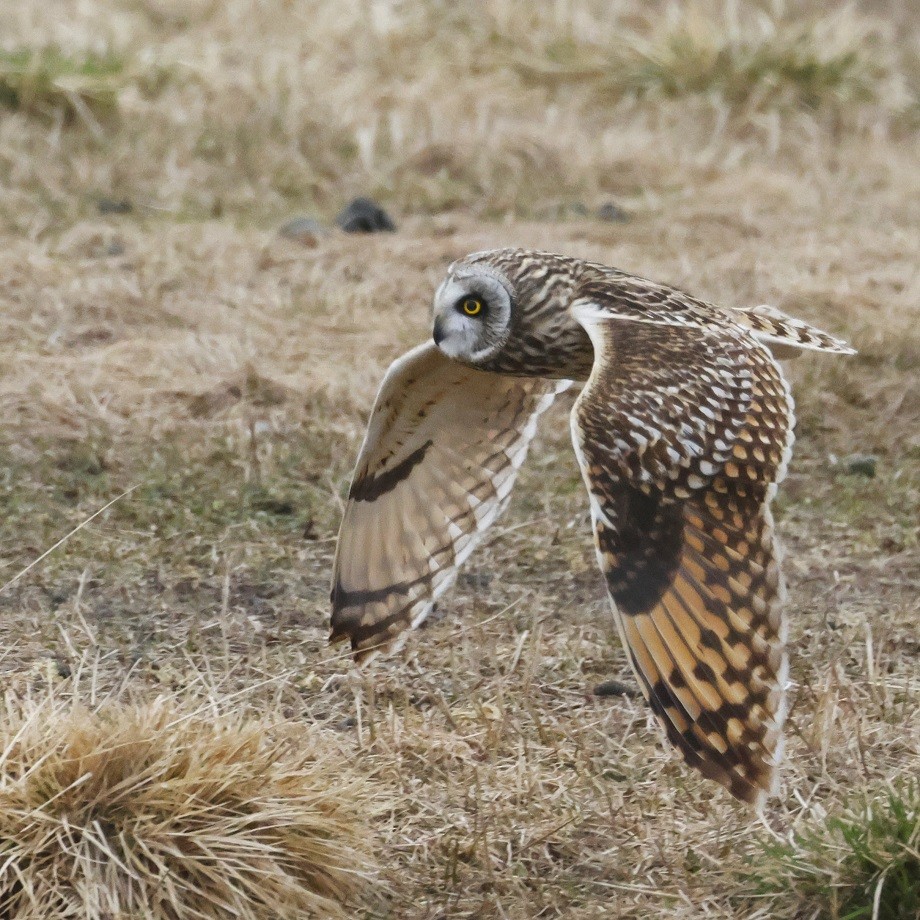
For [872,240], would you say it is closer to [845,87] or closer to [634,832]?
[845,87]

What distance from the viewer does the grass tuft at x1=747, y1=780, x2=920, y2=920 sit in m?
3.12

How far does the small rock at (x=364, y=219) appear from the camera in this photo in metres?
8.27

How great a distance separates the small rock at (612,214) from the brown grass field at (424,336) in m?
0.07

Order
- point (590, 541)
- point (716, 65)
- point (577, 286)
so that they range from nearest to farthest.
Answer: point (577, 286), point (590, 541), point (716, 65)

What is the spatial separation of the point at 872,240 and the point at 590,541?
3616 millimetres

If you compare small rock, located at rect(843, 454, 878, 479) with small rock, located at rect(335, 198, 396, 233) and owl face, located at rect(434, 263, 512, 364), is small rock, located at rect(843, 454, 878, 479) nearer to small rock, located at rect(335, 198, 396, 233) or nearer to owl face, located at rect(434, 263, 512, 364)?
owl face, located at rect(434, 263, 512, 364)

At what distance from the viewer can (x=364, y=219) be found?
827 cm

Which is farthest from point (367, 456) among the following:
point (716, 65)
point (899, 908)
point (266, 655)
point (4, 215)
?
point (716, 65)

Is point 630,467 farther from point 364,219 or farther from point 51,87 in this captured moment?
point 51,87

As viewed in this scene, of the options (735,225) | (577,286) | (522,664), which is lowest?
(735,225)

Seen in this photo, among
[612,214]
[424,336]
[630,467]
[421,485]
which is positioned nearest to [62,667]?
[421,485]

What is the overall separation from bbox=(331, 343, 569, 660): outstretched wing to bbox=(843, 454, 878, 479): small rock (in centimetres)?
170

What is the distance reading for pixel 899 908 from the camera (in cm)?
315

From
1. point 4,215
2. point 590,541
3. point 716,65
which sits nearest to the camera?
point 590,541
